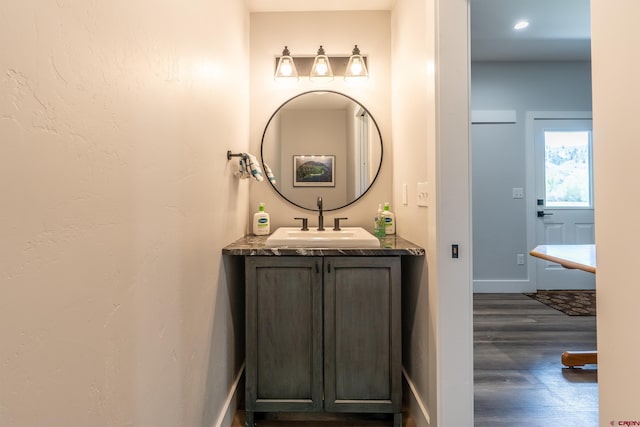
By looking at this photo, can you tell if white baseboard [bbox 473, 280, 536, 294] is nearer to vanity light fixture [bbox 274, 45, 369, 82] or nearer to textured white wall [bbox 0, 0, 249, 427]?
vanity light fixture [bbox 274, 45, 369, 82]

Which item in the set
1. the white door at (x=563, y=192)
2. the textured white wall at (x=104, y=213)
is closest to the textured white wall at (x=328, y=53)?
the textured white wall at (x=104, y=213)

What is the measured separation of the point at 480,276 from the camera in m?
3.75

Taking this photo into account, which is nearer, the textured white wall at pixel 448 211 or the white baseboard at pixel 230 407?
the textured white wall at pixel 448 211

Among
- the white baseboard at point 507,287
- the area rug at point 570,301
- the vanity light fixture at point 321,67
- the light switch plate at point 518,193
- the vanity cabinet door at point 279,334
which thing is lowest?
the area rug at point 570,301

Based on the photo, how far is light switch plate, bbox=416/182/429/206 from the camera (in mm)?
Result: 1482

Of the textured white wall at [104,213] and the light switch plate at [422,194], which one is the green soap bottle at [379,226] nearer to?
the light switch plate at [422,194]

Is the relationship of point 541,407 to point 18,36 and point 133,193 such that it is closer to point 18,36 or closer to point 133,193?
point 133,193

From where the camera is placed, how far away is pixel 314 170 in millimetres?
2268

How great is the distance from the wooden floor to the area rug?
14cm

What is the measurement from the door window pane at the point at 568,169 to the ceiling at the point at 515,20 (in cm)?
93

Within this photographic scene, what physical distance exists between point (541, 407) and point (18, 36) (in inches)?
98.3

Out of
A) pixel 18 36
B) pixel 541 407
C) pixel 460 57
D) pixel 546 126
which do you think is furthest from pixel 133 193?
pixel 546 126

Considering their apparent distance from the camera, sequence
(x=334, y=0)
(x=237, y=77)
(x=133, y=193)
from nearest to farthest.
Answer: (x=133, y=193) → (x=237, y=77) → (x=334, y=0)

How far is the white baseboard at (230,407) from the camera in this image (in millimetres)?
1491
